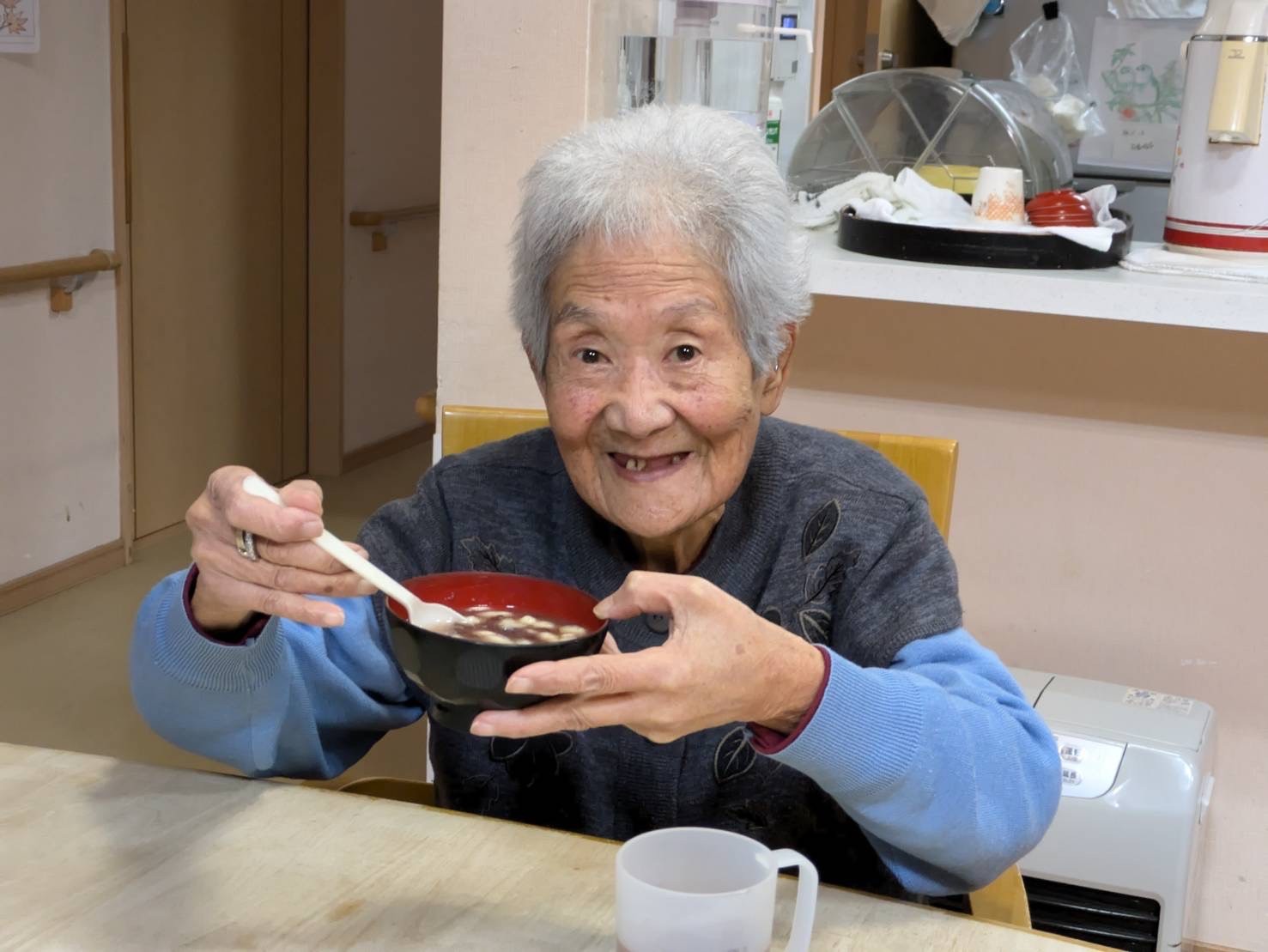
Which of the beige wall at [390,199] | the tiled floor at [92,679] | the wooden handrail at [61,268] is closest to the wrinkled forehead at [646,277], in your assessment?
the tiled floor at [92,679]

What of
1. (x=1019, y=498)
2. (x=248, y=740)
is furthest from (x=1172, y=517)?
(x=248, y=740)

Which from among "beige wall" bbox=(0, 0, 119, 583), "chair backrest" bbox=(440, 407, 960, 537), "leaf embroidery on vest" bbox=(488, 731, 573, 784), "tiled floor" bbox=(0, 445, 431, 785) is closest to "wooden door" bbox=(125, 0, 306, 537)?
"beige wall" bbox=(0, 0, 119, 583)

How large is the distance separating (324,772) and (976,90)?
1638 mm

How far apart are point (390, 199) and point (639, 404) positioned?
4258 millimetres

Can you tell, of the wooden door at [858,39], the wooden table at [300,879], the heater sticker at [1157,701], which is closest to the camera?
the wooden table at [300,879]

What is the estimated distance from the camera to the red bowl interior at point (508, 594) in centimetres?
103

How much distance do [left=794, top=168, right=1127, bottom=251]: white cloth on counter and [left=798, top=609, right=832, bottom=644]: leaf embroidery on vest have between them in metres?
0.77

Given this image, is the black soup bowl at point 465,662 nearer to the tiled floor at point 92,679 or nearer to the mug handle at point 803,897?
the mug handle at point 803,897

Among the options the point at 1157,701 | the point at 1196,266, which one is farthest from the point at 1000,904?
the point at 1196,266

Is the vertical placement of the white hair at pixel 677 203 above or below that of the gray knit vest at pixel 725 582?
above

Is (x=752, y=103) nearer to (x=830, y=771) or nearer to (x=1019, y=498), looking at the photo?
(x=1019, y=498)

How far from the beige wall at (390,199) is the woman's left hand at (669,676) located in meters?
4.25

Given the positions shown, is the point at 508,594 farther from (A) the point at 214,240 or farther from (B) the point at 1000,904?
(A) the point at 214,240

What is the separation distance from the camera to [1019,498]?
2.09 meters
